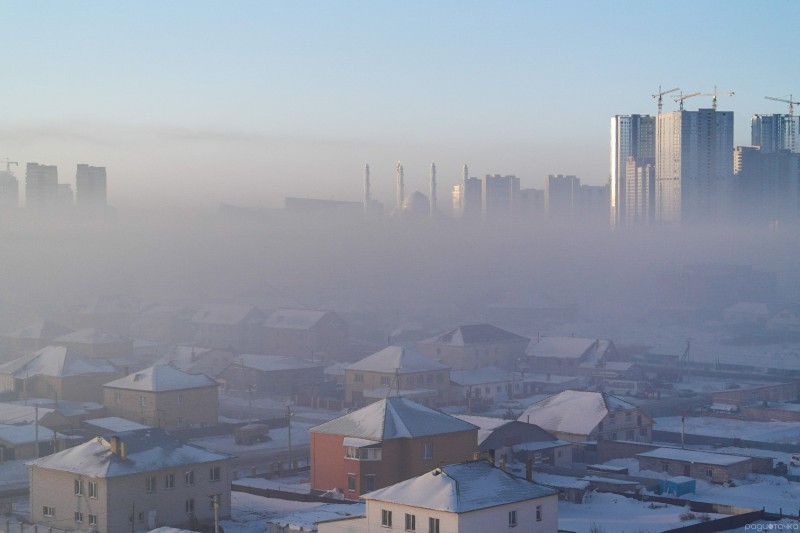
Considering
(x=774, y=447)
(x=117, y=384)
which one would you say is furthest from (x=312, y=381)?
(x=774, y=447)

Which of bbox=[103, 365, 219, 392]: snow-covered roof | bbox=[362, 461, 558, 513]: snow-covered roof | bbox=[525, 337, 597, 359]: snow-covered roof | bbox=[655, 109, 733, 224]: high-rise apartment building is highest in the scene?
bbox=[655, 109, 733, 224]: high-rise apartment building

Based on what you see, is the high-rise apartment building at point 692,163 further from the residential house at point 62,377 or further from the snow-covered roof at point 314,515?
the snow-covered roof at point 314,515

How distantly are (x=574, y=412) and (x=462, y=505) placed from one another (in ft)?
40.6

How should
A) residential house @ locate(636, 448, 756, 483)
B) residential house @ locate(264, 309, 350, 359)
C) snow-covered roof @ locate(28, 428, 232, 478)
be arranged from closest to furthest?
snow-covered roof @ locate(28, 428, 232, 478), residential house @ locate(636, 448, 756, 483), residential house @ locate(264, 309, 350, 359)

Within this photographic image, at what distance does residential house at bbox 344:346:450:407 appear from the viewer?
32906 mm

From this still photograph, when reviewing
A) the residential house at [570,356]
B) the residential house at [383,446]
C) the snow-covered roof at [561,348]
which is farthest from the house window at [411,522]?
the snow-covered roof at [561,348]

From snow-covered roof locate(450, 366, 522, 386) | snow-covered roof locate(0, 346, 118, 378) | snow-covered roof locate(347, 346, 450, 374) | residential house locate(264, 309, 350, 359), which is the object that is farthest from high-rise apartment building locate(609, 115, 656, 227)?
snow-covered roof locate(0, 346, 118, 378)

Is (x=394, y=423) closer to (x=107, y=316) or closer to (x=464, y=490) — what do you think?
(x=464, y=490)

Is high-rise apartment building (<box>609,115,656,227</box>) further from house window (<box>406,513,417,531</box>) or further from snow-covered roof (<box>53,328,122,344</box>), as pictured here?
house window (<box>406,513,417,531</box>)

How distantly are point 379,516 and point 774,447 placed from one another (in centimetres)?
1441

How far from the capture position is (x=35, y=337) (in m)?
44.8

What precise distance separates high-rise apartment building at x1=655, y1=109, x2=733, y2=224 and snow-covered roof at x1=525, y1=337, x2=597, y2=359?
41.3 meters

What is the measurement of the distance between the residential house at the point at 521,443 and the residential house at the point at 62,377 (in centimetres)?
1286

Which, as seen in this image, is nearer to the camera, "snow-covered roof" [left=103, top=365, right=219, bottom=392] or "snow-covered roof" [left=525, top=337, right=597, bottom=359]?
"snow-covered roof" [left=103, top=365, right=219, bottom=392]
